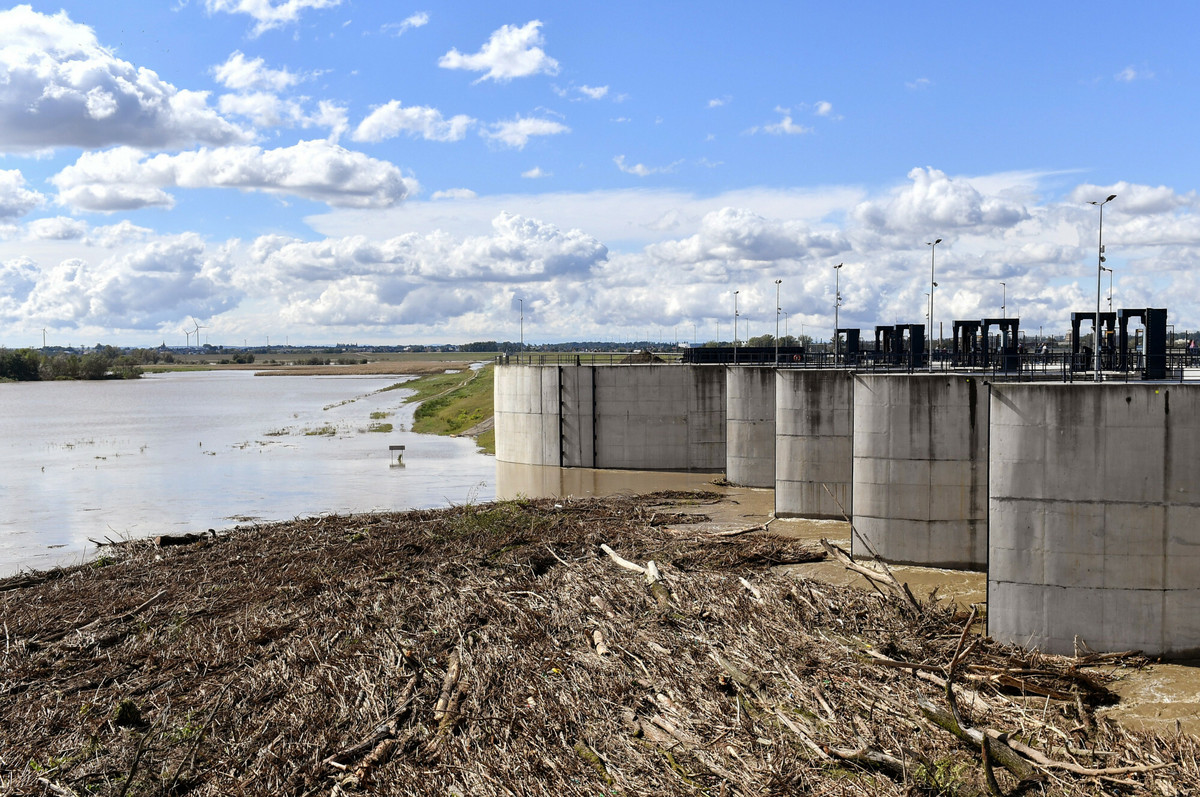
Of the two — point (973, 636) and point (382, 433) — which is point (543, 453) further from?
point (973, 636)

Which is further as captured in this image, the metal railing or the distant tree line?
the distant tree line

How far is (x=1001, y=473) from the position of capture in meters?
17.9

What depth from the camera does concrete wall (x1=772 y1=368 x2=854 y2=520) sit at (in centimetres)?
3064

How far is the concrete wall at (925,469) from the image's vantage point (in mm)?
24047

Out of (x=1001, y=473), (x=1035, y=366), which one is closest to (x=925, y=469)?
(x=1001, y=473)

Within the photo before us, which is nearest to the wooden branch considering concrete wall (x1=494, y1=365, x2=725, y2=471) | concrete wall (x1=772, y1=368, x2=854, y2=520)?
concrete wall (x1=772, y1=368, x2=854, y2=520)

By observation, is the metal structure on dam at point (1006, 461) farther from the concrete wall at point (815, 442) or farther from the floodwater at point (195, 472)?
the floodwater at point (195, 472)

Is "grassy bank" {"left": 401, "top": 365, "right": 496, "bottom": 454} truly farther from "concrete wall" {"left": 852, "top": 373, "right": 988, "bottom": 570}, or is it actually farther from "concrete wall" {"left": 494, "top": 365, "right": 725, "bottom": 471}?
"concrete wall" {"left": 852, "top": 373, "right": 988, "bottom": 570}

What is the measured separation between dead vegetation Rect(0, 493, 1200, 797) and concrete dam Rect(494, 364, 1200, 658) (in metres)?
1.24

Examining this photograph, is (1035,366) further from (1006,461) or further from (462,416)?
(462,416)

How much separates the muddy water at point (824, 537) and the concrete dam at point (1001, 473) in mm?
688

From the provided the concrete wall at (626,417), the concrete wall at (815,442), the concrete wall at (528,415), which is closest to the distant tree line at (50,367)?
the concrete wall at (528,415)

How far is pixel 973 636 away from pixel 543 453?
30848 millimetres

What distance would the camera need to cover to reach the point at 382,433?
67.1 m
